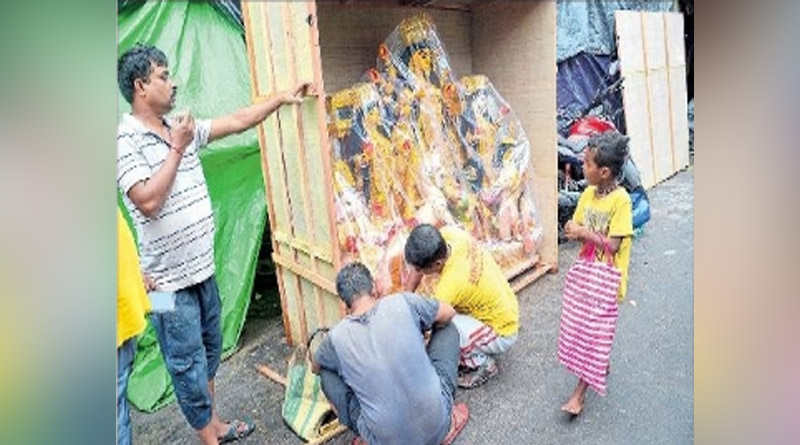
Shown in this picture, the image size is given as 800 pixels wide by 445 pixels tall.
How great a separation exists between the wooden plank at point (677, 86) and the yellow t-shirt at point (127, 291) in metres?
0.79

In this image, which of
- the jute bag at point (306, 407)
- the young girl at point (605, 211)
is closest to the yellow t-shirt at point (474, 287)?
the young girl at point (605, 211)

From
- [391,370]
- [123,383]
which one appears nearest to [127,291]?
[123,383]

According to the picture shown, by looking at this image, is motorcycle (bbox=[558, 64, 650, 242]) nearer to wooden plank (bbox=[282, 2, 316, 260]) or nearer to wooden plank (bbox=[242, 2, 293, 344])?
wooden plank (bbox=[282, 2, 316, 260])

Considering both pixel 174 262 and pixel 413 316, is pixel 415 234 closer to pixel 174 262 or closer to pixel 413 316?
pixel 413 316

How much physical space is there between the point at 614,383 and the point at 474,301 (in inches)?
12.9

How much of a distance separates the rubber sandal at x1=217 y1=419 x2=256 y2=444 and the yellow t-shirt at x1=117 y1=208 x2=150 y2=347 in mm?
397

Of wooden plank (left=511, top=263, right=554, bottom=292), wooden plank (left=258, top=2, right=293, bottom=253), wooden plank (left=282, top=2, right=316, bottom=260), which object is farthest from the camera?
wooden plank (left=511, top=263, right=554, bottom=292)

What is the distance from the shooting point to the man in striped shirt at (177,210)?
2.66 ft

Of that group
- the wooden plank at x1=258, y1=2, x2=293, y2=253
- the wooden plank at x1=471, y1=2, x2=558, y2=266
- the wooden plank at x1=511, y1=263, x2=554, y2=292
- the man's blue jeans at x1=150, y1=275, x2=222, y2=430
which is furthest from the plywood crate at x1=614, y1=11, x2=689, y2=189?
the man's blue jeans at x1=150, y1=275, x2=222, y2=430

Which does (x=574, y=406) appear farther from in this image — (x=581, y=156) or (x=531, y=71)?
(x=531, y=71)

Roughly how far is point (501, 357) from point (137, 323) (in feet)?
2.60

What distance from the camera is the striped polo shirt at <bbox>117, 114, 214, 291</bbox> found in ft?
2.77

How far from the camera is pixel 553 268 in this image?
1.52 m

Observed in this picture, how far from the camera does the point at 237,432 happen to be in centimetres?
108
